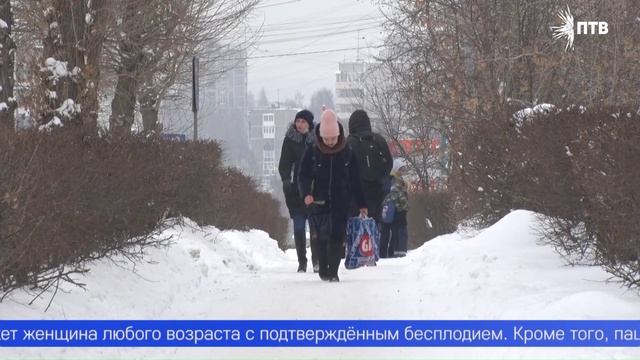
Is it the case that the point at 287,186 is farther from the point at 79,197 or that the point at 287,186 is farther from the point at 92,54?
the point at 79,197

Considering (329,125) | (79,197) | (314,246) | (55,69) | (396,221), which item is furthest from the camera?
(396,221)

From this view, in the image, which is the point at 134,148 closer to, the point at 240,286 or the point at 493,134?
the point at 240,286

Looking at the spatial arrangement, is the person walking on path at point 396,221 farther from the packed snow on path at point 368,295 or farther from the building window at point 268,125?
the building window at point 268,125

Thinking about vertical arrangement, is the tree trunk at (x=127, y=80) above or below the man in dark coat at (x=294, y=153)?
above

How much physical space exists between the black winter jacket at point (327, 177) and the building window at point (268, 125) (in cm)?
17137

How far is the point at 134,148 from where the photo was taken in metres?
11.2

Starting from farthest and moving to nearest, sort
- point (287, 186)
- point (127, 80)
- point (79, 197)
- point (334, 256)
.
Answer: point (127, 80)
point (287, 186)
point (334, 256)
point (79, 197)

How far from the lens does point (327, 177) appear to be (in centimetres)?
1140

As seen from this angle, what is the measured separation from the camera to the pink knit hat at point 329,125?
11133 mm

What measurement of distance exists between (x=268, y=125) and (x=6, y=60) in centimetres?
17189

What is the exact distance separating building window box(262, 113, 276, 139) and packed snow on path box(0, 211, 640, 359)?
169 meters

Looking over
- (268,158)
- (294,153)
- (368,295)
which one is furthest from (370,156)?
(268,158)

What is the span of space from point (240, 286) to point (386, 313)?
10.8 ft

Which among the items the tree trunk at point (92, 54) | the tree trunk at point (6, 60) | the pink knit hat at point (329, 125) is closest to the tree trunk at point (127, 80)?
the tree trunk at point (6, 60)
